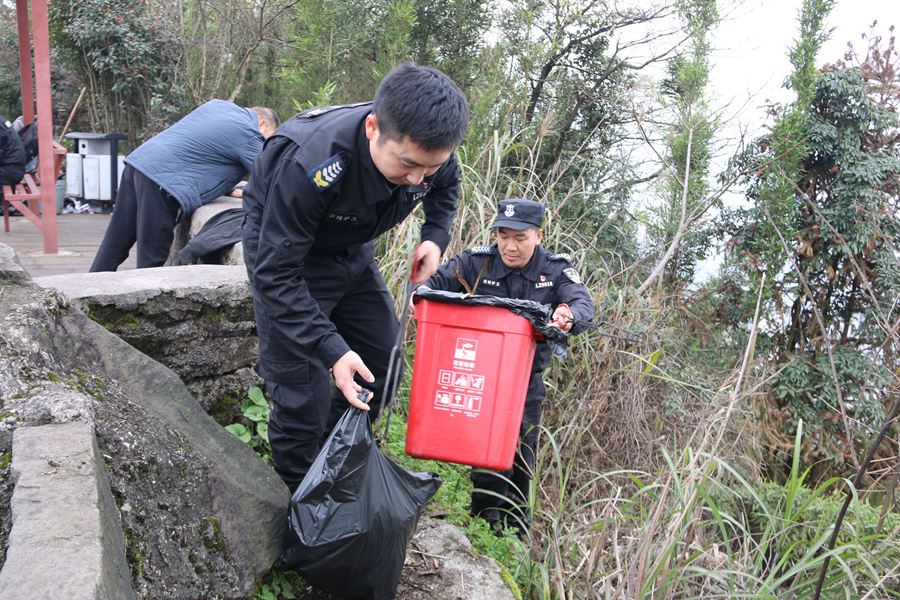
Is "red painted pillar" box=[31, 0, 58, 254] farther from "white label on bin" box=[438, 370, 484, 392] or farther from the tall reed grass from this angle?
"white label on bin" box=[438, 370, 484, 392]

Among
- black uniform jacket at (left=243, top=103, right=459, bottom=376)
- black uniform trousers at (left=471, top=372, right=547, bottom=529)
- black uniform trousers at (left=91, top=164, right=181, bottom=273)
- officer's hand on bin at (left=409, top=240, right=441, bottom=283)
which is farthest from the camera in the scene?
black uniform trousers at (left=91, top=164, right=181, bottom=273)

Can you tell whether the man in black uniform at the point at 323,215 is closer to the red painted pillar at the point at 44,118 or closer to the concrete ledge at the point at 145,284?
the concrete ledge at the point at 145,284

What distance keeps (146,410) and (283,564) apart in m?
0.59

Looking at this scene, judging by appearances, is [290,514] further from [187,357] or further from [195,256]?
[195,256]

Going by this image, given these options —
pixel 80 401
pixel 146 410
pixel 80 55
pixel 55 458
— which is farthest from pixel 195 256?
pixel 80 55

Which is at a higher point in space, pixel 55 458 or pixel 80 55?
pixel 80 55

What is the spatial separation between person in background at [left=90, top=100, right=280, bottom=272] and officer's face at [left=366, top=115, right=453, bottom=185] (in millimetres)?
2609

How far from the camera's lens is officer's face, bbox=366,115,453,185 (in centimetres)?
206

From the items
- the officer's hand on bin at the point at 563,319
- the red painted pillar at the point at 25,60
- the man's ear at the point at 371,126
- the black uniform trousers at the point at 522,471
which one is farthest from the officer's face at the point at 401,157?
the red painted pillar at the point at 25,60

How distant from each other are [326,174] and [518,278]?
1434 mm

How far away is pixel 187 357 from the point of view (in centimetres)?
295

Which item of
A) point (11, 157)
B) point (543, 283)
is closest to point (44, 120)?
point (11, 157)

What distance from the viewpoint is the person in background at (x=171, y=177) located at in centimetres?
437

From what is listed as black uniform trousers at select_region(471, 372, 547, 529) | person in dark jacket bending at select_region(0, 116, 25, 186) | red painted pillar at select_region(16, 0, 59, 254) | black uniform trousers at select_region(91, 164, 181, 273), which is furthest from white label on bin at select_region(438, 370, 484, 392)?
person in dark jacket bending at select_region(0, 116, 25, 186)
